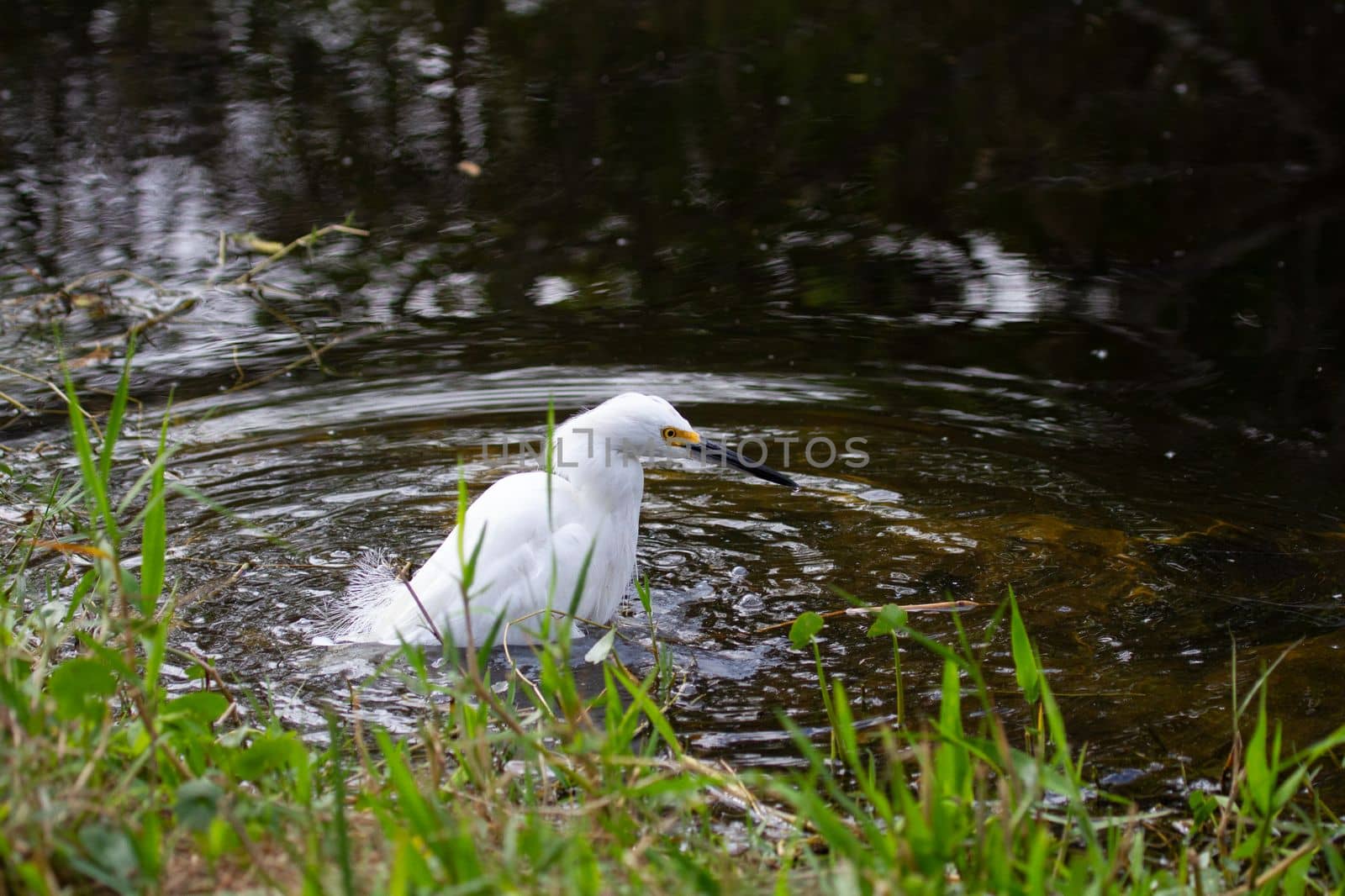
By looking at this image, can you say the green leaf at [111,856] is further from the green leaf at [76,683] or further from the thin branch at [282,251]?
the thin branch at [282,251]

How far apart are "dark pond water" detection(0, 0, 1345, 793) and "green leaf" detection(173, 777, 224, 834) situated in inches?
58.1

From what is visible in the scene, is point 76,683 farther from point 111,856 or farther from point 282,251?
point 282,251

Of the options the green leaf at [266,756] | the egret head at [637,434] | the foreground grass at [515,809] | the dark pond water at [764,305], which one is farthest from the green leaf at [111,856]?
the egret head at [637,434]

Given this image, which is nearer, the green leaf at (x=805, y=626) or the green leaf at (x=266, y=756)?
the green leaf at (x=266, y=756)

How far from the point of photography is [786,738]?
347cm

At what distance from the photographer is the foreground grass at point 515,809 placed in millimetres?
2076

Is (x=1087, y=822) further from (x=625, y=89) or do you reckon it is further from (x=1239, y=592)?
(x=625, y=89)

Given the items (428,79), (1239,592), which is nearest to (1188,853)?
(1239,592)

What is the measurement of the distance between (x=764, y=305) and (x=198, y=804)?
4982 mm

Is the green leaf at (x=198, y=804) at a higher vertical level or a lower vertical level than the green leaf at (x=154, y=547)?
lower

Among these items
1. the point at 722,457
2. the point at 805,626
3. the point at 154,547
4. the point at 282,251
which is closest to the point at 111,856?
the point at 154,547

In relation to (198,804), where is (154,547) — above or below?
above

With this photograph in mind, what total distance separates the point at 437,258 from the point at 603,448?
3382 mm

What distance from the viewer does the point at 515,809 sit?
2.53 meters
